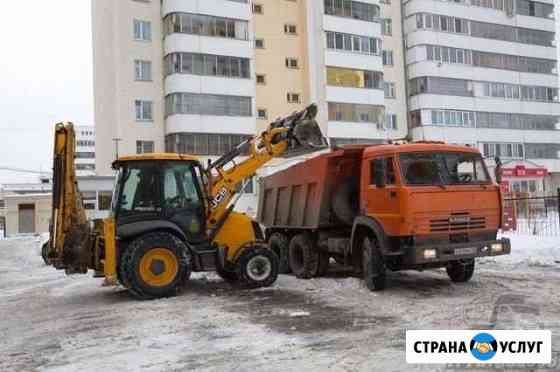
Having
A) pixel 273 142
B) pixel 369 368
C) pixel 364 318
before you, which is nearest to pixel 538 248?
pixel 273 142

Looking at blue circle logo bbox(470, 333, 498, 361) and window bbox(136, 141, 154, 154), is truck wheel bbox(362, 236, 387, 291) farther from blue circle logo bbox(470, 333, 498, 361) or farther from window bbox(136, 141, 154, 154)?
window bbox(136, 141, 154, 154)

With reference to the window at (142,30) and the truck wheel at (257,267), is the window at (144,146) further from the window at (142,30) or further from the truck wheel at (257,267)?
the truck wheel at (257,267)

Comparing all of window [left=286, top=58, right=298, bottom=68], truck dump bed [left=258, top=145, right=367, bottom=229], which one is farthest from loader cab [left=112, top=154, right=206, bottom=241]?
window [left=286, top=58, right=298, bottom=68]

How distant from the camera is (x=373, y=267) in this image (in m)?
11.1

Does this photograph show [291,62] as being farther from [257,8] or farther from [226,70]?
[226,70]

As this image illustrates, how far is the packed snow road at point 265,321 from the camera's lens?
6824 mm

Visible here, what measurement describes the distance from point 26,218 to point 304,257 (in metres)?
33.4

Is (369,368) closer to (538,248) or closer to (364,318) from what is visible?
(364,318)

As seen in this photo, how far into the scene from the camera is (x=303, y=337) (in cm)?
768

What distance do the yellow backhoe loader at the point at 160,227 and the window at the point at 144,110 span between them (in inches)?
1106

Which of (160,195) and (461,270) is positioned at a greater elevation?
(160,195)

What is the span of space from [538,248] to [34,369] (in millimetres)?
13730

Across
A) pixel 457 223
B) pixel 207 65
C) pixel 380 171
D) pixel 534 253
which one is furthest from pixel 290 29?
pixel 457 223

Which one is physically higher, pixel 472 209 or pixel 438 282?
pixel 472 209
